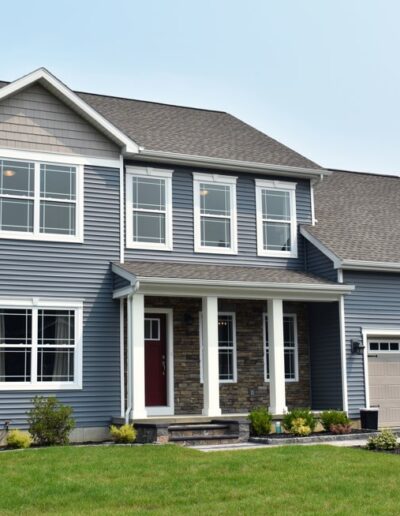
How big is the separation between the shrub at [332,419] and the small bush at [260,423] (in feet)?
4.50

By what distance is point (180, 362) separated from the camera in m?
19.0

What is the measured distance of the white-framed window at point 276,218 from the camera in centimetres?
2033

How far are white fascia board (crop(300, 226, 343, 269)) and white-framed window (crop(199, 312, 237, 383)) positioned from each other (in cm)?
266

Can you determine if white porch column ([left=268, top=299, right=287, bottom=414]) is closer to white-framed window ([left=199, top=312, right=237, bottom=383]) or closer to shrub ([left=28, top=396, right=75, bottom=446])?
white-framed window ([left=199, top=312, right=237, bottom=383])

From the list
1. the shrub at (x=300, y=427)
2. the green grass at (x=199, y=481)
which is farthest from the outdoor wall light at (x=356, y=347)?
the green grass at (x=199, y=481)

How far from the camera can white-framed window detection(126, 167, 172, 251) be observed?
18.7 metres

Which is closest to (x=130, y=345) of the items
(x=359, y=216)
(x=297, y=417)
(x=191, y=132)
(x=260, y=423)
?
(x=260, y=423)

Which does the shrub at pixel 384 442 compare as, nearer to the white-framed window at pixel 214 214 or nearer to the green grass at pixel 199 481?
the green grass at pixel 199 481

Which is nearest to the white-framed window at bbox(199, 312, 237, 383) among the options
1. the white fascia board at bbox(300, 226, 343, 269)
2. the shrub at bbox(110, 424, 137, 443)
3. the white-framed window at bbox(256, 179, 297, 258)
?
the white-framed window at bbox(256, 179, 297, 258)

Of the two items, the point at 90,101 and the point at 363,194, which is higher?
the point at 90,101

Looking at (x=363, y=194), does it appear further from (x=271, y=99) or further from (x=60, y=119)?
(x=60, y=119)

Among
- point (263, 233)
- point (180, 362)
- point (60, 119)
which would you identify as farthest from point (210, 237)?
point (60, 119)

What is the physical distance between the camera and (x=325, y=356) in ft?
65.7

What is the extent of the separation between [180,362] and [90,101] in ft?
25.4
